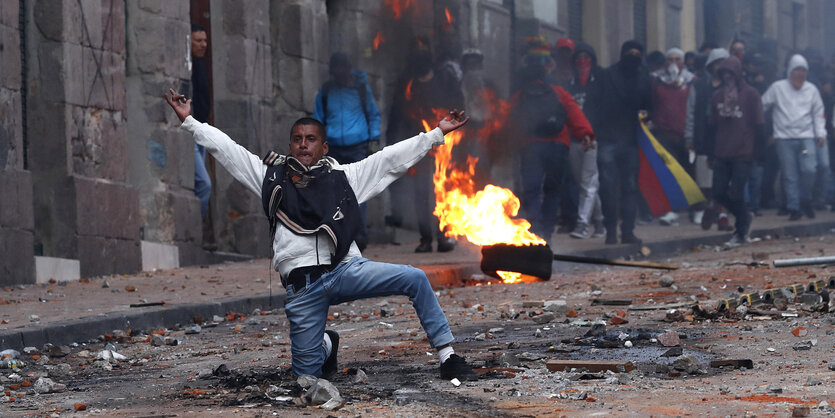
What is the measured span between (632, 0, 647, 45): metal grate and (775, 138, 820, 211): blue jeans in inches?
298

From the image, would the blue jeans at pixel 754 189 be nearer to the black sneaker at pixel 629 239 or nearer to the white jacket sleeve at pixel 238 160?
the black sneaker at pixel 629 239

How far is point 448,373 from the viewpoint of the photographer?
6012mm

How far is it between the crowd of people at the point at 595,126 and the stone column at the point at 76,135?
2.32 metres

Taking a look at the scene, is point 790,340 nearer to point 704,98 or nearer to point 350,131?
point 350,131

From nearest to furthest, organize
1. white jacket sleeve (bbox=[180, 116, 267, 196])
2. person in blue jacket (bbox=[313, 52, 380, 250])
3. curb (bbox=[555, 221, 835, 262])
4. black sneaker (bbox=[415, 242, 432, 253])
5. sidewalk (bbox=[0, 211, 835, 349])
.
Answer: white jacket sleeve (bbox=[180, 116, 267, 196]), sidewalk (bbox=[0, 211, 835, 349]), person in blue jacket (bbox=[313, 52, 380, 250]), black sneaker (bbox=[415, 242, 432, 253]), curb (bbox=[555, 221, 835, 262])

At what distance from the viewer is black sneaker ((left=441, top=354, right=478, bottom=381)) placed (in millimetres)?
5980

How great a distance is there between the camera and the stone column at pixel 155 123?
13.6 metres

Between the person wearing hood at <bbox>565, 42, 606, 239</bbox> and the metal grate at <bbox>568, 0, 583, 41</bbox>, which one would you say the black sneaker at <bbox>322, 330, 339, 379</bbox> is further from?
the metal grate at <bbox>568, 0, 583, 41</bbox>

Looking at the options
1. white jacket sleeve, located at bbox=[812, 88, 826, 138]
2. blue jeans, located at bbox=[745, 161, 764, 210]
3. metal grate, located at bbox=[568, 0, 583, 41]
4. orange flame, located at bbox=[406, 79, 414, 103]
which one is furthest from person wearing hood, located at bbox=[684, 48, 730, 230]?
metal grate, located at bbox=[568, 0, 583, 41]

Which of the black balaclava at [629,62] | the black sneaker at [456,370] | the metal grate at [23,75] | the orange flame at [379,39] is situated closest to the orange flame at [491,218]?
the metal grate at [23,75]

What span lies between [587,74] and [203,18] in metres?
4.20

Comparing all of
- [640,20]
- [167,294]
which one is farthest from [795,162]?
[167,294]

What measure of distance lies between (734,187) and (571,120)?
2.94m

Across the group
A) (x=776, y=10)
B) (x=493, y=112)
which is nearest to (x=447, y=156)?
(x=493, y=112)
